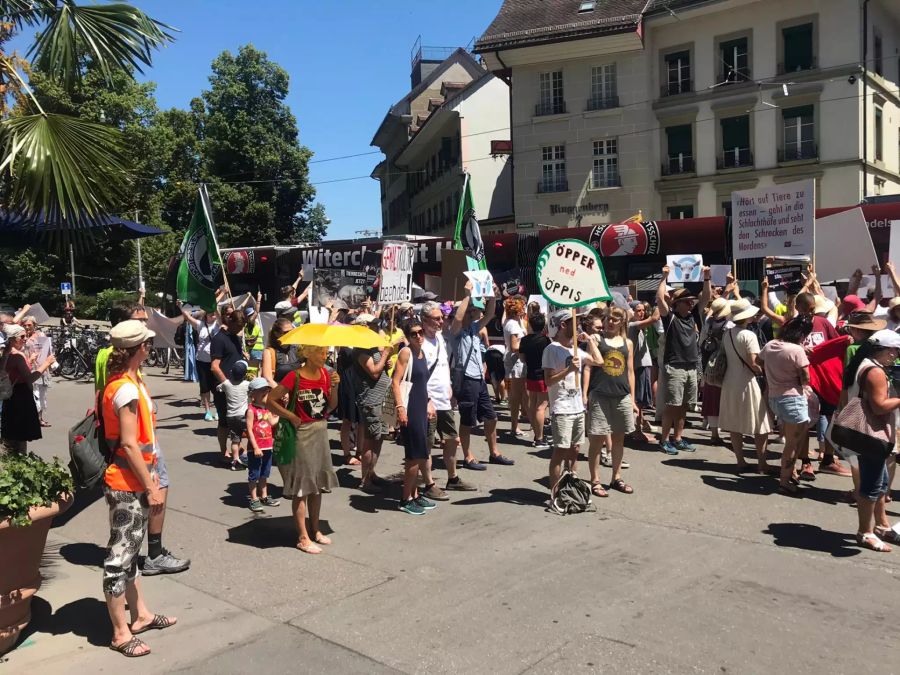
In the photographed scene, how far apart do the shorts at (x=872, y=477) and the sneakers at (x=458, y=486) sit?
340cm

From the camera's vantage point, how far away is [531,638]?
168 inches

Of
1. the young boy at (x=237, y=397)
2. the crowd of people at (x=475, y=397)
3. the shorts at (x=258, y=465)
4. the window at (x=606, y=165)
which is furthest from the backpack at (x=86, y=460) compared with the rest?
the window at (x=606, y=165)

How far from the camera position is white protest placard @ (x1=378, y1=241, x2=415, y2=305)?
9.28 metres

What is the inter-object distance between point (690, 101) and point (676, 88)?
105 centimetres

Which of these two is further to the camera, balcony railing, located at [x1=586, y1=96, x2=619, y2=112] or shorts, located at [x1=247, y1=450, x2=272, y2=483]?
balcony railing, located at [x1=586, y1=96, x2=619, y2=112]

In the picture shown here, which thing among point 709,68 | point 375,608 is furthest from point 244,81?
point 375,608

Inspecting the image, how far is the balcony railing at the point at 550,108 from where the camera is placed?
33.5 meters

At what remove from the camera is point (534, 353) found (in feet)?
30.5

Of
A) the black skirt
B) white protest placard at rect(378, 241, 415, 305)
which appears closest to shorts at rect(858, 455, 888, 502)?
white protest placard at rect(378, 241, 415, 305)

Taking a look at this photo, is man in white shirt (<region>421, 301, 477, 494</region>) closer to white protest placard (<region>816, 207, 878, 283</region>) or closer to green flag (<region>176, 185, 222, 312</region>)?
green flag (<region>176, 185, 222, 312</region>)

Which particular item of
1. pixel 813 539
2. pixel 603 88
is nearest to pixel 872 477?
pixel 813 539

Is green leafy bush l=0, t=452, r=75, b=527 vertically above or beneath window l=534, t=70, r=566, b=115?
beneath

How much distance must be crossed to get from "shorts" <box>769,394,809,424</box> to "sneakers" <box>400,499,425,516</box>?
3.42 m

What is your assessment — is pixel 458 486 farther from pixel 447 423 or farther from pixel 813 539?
pixel 813 539
